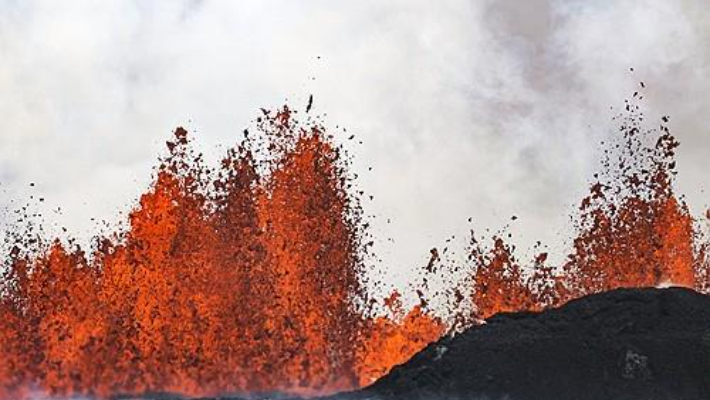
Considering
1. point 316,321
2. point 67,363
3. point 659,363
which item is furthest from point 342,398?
point 67,363

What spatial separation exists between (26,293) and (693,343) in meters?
33.7

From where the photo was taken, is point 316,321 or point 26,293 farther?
point 26,293

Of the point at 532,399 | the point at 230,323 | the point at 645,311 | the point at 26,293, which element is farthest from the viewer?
the point at 26,293

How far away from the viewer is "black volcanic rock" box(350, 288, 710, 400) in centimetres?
2462

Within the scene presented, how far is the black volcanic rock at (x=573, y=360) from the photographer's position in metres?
24.6

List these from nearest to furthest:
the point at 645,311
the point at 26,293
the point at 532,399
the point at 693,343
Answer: the point at 532,399
the point at 693,343
the point at 645,311
the point at 26,293

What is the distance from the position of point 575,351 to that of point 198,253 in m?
20.9

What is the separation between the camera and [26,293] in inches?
1927

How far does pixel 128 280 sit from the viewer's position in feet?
140

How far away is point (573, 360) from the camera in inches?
1003

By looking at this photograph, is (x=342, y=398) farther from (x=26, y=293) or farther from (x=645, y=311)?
(x=26, y=293)

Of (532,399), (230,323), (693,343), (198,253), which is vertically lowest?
(532,399)

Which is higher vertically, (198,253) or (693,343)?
(198,253)

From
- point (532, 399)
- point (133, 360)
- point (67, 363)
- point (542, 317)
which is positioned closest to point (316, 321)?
point (133, 360)
